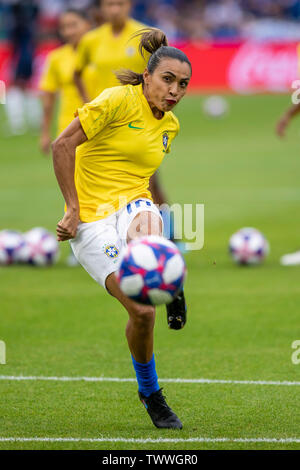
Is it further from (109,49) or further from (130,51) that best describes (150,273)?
(109,49)

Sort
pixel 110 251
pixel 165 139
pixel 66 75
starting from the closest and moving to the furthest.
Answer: pixel 110 251
pixel 165 139
pixel 66 75

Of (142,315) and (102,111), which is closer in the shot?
(142,315)

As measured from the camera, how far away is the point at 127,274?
16.3ft

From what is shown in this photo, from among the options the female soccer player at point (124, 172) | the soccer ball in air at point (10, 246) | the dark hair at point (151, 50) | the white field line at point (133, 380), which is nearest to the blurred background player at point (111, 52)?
the soccer ball in air at point (10, 246)

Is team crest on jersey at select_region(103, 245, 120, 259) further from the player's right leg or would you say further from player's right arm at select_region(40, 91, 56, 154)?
player's right arm at select_region(40, 91, 56, 154)

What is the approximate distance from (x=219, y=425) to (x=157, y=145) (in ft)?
6.12

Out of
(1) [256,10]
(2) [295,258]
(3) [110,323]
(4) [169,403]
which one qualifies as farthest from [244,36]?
(4) [169,403]

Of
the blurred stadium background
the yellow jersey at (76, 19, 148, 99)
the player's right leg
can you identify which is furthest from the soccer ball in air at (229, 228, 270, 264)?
the player's right leg

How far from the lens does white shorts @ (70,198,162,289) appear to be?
18.4 ft

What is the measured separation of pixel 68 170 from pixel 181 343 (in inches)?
109

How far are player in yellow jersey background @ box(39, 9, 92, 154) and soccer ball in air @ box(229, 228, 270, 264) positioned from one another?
2.52 meters

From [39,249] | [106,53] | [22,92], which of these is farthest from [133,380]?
[22,92]

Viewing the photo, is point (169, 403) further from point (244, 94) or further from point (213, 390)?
point (244, 94)

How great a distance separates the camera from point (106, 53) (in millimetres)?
10391
